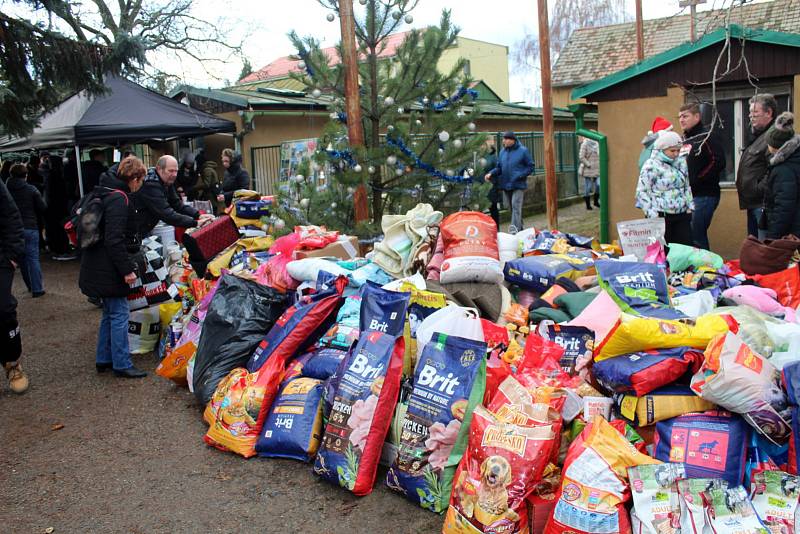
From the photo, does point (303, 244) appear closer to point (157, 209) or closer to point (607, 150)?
point (157, 209)

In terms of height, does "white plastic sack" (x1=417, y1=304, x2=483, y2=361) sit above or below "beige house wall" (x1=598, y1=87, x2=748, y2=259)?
below

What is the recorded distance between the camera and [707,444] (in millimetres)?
2867

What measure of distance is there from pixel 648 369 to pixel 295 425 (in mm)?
1913

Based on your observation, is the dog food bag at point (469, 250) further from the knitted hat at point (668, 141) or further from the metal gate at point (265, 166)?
the metal gate at point (265, 166)

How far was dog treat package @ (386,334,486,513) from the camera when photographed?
3236 mm

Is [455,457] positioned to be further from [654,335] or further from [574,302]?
[574,302]

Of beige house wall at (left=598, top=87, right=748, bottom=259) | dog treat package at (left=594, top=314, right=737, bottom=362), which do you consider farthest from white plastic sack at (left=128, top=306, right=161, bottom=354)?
beige house wall at (left=598, top=87, right=748, bottom=259)

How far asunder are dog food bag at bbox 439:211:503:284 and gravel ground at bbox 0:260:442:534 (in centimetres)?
179

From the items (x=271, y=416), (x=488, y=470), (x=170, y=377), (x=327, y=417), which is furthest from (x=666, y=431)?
(x=170, y=377)

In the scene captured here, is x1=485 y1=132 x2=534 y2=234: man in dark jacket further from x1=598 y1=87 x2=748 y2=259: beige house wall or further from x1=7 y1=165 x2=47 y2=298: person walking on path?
x1=7 y1=165 x2=47 y2=298: person walking on path

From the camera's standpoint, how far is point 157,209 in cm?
618

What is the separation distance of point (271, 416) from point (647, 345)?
2.12m

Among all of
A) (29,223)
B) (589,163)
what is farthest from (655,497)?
(589,163)

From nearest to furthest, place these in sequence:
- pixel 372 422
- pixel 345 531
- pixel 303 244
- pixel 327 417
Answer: pixel 345 531, pixel 372 422, pixel 327 417, pixel 303 244
